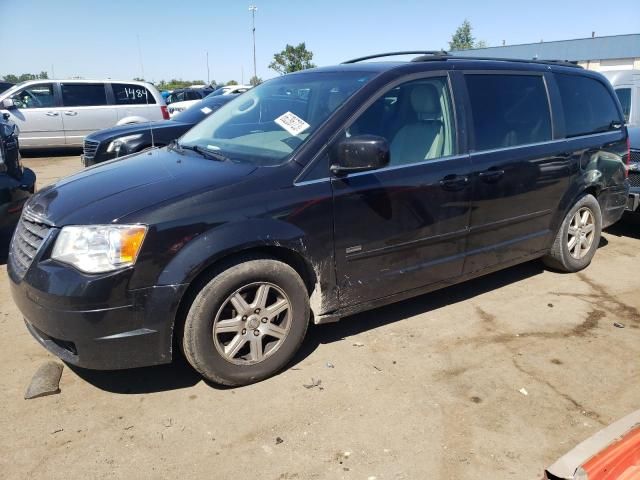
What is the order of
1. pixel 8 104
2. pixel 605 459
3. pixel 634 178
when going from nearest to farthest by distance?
pixel 605 459 → pixel 634 178 → pixel 8 104

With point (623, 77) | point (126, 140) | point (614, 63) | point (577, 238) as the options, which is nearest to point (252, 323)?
point (577, 238)

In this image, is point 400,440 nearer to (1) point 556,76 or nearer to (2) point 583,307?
(2) point 583,307

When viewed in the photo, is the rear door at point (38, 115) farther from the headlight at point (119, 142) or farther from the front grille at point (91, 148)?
the headlight at point (119, 142)

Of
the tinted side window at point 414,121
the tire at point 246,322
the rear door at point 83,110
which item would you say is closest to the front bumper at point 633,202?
the tinted side window at point 414,121

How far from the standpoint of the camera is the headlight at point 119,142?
7371 millimetres

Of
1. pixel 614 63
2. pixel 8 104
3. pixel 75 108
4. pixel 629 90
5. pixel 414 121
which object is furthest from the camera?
pixel 614 63

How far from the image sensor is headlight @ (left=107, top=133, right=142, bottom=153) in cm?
737

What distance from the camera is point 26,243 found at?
2.93 m

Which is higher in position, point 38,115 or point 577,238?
point 38,115

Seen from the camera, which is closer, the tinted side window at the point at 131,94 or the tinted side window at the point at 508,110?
the tinted side window at the point at 508,110

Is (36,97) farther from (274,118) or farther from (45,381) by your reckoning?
(45,381)

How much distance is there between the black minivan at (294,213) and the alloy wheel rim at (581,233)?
38cm

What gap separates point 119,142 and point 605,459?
7.28m

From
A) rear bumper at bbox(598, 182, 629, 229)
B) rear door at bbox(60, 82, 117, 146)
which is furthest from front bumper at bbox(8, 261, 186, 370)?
rear door at bbox(60, 82, 117, 146)
